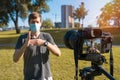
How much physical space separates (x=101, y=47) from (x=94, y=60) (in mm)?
144

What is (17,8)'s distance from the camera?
1887 inches

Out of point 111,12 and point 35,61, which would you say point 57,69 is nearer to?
point 35,61

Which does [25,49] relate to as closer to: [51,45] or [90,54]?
[51,45]

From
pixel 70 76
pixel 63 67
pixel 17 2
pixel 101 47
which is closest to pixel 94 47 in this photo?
pixel 101 47

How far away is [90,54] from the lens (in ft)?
10.5

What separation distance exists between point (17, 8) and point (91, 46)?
1788 inches

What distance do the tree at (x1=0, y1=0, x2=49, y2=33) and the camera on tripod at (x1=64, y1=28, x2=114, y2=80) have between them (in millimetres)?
43113

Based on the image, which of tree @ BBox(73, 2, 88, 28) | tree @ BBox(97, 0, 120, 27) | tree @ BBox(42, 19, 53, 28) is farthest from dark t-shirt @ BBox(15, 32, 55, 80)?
tree @ BBox(42, 19, 53, 28)

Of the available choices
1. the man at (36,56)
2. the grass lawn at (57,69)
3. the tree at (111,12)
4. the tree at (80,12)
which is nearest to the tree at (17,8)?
the tree at (111,12)

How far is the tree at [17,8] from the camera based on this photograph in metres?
46.6

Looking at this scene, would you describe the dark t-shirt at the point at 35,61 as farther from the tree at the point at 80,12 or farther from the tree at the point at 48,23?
the tree at the point at 48,23

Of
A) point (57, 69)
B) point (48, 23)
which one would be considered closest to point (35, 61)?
point (57, 69)

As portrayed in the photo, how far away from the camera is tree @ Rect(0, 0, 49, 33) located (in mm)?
46625

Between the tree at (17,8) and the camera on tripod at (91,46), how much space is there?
43113mm
